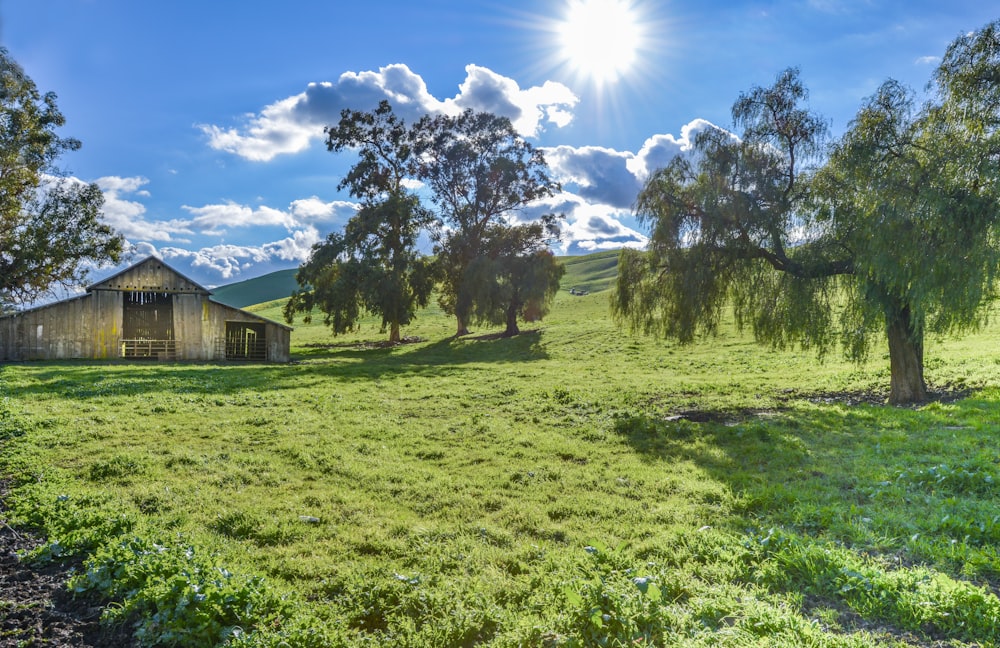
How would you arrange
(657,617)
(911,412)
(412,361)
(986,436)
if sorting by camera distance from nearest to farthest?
(657,617)
(986,436)
(911,412)
(412,361)

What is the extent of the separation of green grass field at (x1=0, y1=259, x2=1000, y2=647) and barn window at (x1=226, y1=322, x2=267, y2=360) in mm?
18325

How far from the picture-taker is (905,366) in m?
16.7

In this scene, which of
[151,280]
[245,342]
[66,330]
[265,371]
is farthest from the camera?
[245,342]

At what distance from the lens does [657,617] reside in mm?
5125

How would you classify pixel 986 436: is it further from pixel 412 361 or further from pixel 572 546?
pixel 412 361

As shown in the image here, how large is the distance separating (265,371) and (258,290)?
167841mm

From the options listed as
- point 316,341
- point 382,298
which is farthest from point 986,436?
point 316,341

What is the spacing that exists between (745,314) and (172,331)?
1370 inches

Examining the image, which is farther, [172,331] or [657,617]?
[172,331]

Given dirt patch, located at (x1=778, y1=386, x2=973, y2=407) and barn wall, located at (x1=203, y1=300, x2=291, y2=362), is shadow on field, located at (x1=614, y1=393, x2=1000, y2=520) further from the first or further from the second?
barn wall, located at (x1=203, y1=300, x2=291, y2=362)

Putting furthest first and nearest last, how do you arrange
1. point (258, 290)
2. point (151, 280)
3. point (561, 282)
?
point (258, 290) → point (561, 282) → point (151, 280)

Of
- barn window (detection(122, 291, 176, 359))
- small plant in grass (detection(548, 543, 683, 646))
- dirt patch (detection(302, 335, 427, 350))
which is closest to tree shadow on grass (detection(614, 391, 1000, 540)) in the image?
small plant in grass (detection(548, 543, 683, 646))

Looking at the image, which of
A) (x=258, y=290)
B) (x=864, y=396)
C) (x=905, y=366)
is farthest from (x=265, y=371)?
(x=258, y=290)

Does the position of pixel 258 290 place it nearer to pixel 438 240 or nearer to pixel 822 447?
pixel 438 240
